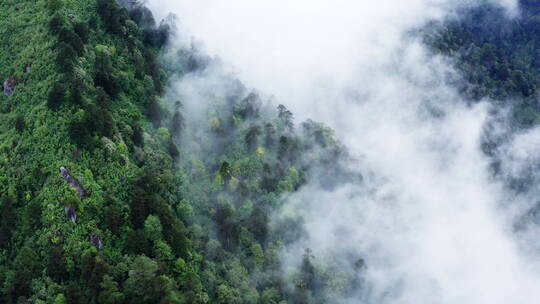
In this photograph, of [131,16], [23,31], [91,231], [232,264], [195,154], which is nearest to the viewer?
[91,231]

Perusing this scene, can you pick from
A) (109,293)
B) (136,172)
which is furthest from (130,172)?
(109,293)

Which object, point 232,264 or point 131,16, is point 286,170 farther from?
point 131,16

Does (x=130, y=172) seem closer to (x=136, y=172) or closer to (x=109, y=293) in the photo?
(x=136, y=172)

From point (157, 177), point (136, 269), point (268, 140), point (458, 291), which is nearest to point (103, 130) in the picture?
point (157, 177)

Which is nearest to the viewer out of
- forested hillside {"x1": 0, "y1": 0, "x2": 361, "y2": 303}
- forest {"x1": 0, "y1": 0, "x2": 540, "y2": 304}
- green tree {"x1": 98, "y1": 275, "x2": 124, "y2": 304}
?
green tree {"x1": 98, "y1": 275, "x2": 124, "y2": 304}

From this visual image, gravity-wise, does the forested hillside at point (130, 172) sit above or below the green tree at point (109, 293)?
Answer: above

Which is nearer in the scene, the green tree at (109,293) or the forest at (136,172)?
the green tree at (109,293)
